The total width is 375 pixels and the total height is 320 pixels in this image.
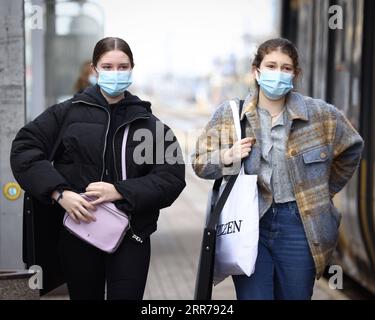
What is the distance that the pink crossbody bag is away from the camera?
9.14 feet

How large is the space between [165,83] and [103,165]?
67630 mm

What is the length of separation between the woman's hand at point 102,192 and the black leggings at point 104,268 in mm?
180

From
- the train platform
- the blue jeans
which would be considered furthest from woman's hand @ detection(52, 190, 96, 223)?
the train platform

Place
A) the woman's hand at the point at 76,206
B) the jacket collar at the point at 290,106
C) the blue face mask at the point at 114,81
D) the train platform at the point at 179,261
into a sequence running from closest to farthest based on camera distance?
the woman's hand at the point at 76,206 < the blue face mask at the point at 114,81 < the jacket collar at the point at 290,106 < the train platform at the point at 179,261

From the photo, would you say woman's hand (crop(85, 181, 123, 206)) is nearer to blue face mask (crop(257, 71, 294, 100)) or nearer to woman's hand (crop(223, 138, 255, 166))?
woman's hand (crop(223, 138, 255, 166))

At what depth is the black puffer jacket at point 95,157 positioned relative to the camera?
2.80 meters

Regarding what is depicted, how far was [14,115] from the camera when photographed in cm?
381

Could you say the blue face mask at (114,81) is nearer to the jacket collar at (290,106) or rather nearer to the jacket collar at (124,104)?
the jacket collar at (124,104)

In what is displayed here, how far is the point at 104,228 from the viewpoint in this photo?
9.14ft

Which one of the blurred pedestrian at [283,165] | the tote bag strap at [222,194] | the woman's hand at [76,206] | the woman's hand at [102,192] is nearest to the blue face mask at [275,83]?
the blurred pedestrian at [283,165]

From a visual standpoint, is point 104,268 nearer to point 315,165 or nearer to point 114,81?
point 114,81

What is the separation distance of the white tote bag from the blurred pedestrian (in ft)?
0.13

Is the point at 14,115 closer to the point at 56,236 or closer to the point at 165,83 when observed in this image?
the point at 56,236

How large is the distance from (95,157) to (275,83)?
0.76 meters
